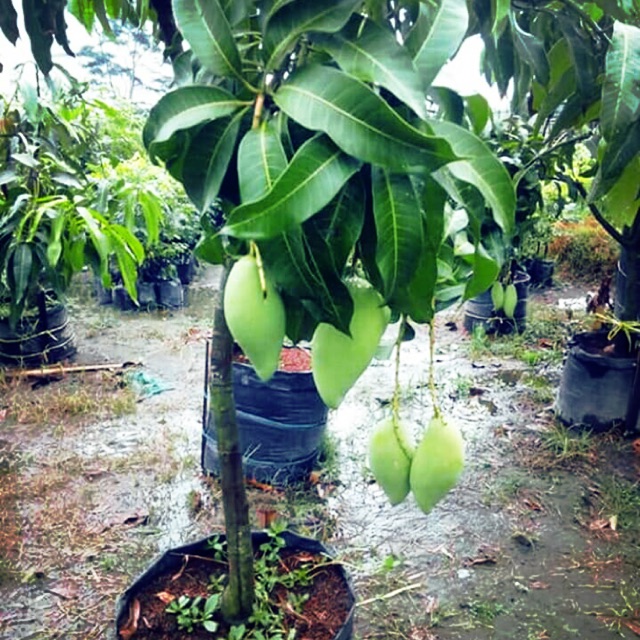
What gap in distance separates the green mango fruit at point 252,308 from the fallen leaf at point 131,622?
2.53ft

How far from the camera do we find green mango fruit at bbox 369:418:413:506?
757 millimetres

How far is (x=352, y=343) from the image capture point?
Result: 0.60 m

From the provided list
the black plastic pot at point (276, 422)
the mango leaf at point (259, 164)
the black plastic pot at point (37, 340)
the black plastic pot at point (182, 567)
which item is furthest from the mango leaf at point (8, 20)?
the black plastic pot at point (37, 340)

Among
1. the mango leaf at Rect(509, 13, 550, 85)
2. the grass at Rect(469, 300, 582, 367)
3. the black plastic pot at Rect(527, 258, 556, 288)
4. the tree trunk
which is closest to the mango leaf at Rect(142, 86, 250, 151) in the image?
the tree trunk

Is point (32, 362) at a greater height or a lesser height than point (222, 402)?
lesser

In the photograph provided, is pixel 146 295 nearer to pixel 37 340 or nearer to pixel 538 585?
pixel 37 340

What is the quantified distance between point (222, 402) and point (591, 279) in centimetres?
531

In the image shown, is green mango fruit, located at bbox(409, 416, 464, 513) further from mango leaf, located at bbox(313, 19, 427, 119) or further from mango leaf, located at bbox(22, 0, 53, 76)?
mango leaf, located at bbox(22, 0, 53, 76)

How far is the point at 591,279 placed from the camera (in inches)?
222

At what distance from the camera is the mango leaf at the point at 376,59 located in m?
0.51

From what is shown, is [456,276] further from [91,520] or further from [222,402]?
[91,520]

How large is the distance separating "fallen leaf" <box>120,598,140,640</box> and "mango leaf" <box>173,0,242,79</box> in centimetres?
95

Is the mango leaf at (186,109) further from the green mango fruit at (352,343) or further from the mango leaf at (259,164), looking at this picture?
the green mango fruit at (352,343)

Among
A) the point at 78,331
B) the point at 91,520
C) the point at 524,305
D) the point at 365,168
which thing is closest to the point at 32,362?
the point at 78,331
